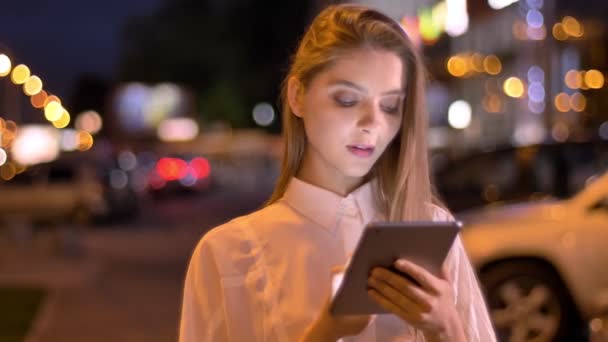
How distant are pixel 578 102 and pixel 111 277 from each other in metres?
18.6

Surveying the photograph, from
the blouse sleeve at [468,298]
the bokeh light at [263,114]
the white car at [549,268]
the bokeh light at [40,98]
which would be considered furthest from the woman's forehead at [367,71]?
the bokeh light at [263,114]

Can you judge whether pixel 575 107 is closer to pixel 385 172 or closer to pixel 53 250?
pixel 53 250

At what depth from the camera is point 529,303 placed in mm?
8711

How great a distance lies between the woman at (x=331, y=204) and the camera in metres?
2.33

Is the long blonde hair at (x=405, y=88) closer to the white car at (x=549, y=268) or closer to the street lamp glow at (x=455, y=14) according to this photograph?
the white car at (x=549, y=268)

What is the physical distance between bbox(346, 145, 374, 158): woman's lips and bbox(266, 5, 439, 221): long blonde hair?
0.08 m

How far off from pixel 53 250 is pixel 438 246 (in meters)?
18.2

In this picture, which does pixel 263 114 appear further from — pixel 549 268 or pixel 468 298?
pixel 468 298

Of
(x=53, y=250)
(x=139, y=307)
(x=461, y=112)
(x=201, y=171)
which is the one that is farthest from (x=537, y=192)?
(x=461, y=112)

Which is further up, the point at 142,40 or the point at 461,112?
the point at 142,40

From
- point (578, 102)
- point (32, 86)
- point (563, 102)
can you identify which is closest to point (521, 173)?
point (563, 102)

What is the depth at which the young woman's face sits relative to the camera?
2396 millimetres

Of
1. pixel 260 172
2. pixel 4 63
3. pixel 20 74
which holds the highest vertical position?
pixel 4 63

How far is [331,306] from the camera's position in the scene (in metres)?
2.09
